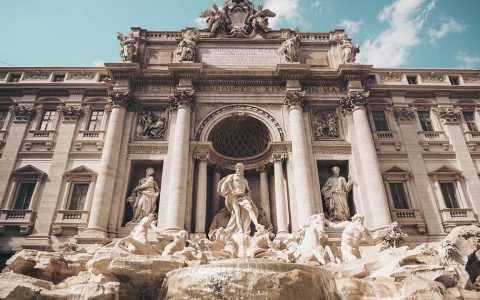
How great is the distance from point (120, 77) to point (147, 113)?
281 cm

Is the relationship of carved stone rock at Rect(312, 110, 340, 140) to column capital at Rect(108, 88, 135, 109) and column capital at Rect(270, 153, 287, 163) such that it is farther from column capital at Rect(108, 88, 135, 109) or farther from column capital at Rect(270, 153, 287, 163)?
column capital at Rect(108, 88, 135, 109)

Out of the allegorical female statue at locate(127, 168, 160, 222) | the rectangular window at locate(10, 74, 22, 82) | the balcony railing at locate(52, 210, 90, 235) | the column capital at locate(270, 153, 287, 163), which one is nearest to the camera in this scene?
the balcony railing at locate(52, 210, 90, 235)

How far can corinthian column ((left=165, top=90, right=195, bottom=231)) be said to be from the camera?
636 inches

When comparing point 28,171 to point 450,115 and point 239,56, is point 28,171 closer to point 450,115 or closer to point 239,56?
point 239,56

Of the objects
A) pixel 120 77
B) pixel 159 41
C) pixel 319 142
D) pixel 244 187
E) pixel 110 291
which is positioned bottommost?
pixel 110 291

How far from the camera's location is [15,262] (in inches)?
401

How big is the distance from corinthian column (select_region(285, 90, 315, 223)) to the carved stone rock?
115cm

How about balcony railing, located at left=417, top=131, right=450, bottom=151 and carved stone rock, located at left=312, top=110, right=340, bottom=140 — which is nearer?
carved stone rock, located at left=312, top=110, right=340, bottom=140

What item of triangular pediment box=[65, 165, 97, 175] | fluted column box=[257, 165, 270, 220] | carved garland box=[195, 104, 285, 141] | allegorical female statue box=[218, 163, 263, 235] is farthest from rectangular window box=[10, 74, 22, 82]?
fluted column box=[257, 165, 270, 220]

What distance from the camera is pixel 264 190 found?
19.0 meters

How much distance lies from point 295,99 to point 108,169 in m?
11.5

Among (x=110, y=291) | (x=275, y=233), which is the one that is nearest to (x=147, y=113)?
(x=275, y=233)

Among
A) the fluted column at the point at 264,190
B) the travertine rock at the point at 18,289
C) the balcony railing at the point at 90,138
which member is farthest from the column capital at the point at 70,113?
the travertine rock at the point at 18,289

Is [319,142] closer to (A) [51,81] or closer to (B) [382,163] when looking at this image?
(B) [382,163]
